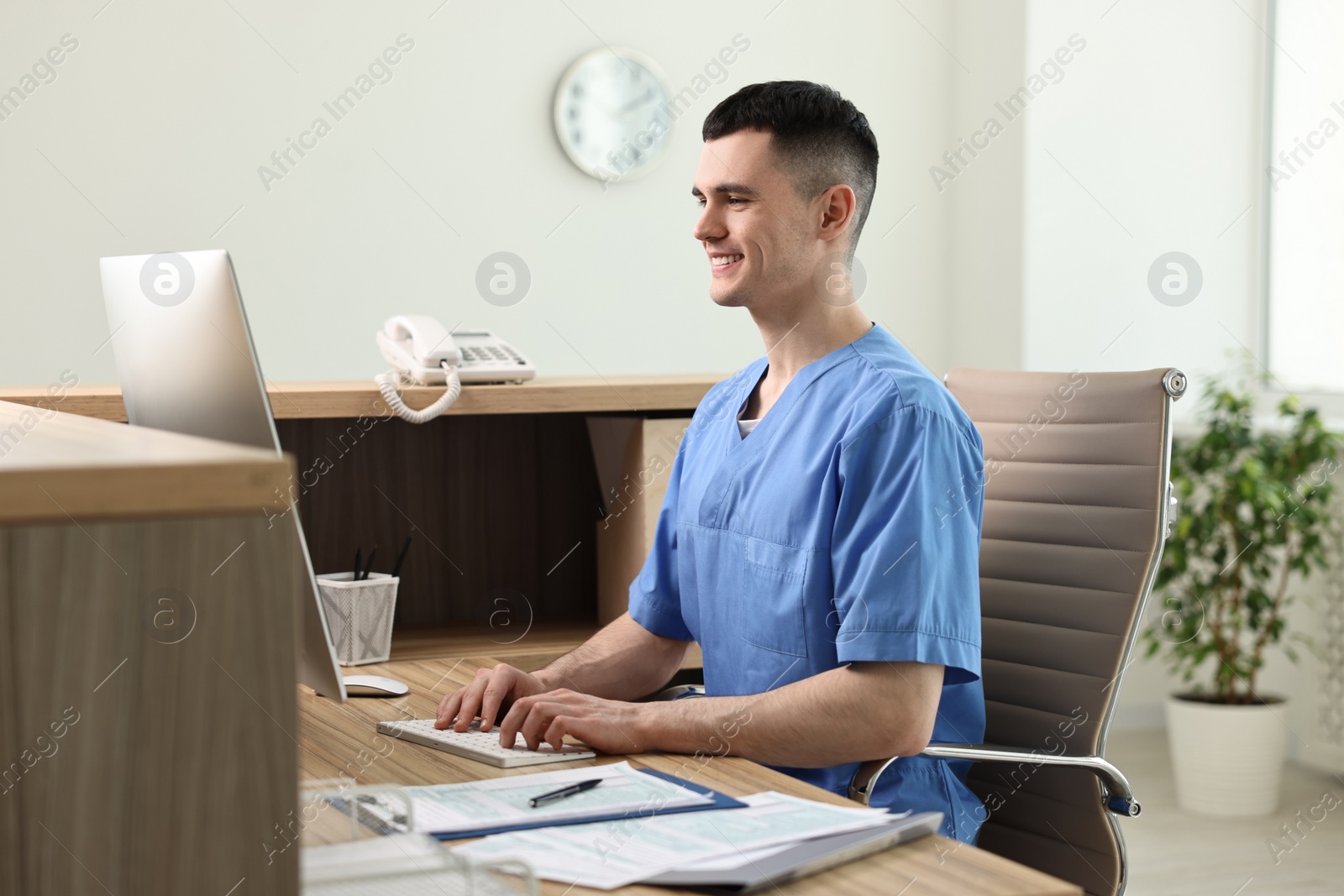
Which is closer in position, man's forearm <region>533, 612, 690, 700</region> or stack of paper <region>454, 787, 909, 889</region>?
stack of paper <region>454, 787, 909, 889</region>

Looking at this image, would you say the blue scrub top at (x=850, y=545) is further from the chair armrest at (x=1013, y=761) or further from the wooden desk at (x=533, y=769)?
the wooden desk at (x=533, y=769)

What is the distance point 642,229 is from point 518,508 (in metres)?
2.09

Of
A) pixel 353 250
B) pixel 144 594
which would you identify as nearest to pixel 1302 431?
pixel 353 250

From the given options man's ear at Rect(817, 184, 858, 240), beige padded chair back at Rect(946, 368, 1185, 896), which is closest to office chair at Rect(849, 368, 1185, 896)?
beige padded chair back at Rect(946, 368, 1185, 896)

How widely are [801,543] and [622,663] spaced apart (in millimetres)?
369

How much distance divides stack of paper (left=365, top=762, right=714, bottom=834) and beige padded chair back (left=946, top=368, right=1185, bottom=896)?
62cm

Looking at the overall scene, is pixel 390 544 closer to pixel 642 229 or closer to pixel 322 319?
pixel 322 319

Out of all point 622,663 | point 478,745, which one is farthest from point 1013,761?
point 478,745

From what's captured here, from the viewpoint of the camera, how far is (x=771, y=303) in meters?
1.60

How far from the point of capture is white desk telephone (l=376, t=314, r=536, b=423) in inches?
70.3

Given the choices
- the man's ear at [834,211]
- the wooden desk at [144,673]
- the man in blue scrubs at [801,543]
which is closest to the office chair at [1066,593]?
the man in blue scrubs at [801,543]

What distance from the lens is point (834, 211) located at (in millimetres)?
1623

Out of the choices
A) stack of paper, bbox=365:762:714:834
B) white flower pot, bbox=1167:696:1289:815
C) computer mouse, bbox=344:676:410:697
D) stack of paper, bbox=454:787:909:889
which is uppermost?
stack of paper, bbox=454:787:909:889

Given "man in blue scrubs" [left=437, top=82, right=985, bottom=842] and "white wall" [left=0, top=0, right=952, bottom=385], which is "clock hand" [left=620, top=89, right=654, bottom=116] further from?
"man in blue scrubs" [left=437, top=82, right=985, bottom=842]
